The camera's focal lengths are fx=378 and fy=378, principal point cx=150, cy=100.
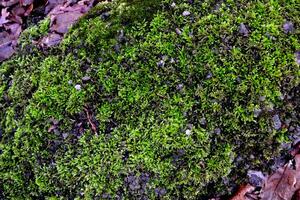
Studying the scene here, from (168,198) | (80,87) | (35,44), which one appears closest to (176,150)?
(168,198)

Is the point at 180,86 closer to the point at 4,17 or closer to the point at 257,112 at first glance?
the point at 257,112

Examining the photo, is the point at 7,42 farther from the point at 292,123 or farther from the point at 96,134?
the point at 292,123

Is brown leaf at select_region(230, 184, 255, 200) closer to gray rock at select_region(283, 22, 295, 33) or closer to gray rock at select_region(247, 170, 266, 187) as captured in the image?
gray rock at select_region(247, 170, 266, 187)

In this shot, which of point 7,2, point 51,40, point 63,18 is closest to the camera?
point 51,40

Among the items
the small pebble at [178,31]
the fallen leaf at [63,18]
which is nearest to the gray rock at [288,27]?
the small pebble at [178,31]

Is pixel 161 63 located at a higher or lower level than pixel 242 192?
higher

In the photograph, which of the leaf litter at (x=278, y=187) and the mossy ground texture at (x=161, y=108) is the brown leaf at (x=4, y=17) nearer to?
the mossy ground texture at (x=161, y=108)

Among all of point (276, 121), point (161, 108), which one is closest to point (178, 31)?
point (161, 108)

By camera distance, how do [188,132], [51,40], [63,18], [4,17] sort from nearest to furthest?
1. [188,132]
2. [51,40]
3. [63,18]
4. [4,17]

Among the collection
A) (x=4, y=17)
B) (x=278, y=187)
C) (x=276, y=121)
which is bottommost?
(x=278, y=187)
